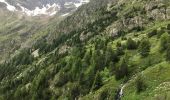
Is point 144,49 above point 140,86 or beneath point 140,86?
above

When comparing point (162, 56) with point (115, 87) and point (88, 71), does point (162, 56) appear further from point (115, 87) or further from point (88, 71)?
point (88, 71)

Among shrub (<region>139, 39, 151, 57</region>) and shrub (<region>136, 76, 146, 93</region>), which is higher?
shrub (<region>139, 39, 151, 57</region>)

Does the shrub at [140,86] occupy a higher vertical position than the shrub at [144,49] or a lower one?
lower

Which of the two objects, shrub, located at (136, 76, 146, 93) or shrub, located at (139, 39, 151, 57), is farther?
shrub, located at (139, 39, 151, 57)

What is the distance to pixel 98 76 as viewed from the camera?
138 meters

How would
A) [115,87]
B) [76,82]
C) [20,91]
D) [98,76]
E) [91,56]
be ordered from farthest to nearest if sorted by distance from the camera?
[20,91] → [91,56] → [76,82] → [98,76] → [115,87]

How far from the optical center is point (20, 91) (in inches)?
7825

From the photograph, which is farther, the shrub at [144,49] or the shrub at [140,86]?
the shrub at [144,49]

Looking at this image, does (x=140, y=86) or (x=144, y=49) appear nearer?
(x=140, y=86)

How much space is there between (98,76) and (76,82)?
2020 cm

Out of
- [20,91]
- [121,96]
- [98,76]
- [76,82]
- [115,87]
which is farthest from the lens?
[20,91]

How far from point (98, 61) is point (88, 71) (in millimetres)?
5918

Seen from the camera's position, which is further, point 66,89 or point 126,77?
point 66,89

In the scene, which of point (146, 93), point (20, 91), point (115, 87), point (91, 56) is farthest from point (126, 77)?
point (20, 91)
